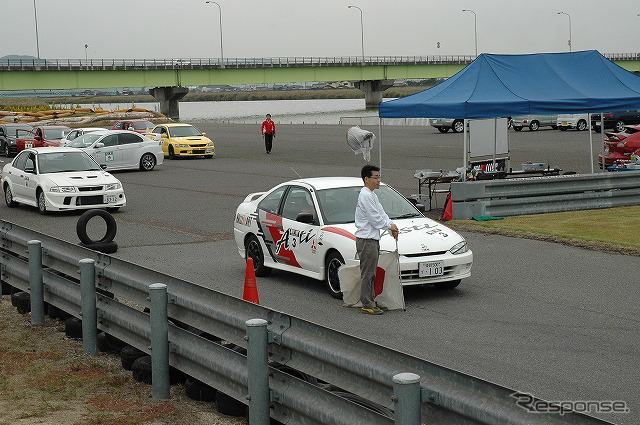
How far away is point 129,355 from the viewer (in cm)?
818

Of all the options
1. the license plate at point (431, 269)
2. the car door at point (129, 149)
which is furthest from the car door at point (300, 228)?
the car door at point (129, 149)

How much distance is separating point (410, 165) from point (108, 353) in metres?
25.6

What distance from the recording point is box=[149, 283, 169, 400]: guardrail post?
7.30 metres

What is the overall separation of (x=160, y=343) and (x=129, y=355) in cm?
100

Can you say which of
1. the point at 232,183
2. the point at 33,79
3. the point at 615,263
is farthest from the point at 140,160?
the point at 33,79

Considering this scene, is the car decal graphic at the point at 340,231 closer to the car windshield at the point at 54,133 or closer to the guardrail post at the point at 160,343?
the guardrail post at the point at 160,343

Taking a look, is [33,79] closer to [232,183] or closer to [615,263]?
[232,183]

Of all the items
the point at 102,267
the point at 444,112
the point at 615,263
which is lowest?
the point at 615,263

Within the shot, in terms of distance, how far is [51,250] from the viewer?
976 centimetres

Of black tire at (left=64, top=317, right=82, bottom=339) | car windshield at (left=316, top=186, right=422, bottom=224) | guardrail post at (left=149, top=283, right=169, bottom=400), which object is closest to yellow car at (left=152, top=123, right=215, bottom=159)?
car windshield at (left=316, top=186, right=422, bottom=224)

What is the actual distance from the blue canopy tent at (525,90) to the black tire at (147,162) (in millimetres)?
16255

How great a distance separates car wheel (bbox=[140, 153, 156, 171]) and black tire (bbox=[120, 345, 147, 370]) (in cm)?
2704

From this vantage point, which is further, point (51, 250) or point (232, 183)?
point (232, 183)

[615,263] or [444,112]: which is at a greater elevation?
[444,112]
